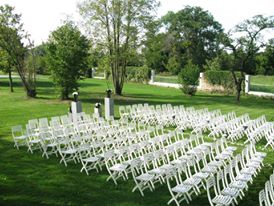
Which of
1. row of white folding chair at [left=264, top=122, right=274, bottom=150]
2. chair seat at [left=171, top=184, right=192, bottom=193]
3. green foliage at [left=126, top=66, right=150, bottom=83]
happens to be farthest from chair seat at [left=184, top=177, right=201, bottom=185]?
green foliage at [left=126, top=66, right=150, bottom=83]

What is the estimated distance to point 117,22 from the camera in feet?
98.8

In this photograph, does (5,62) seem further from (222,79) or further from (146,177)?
(146,177)

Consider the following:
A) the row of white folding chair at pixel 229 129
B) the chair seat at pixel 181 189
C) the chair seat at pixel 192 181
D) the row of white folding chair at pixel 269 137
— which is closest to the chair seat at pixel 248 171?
the chair seat at pixel 192 181

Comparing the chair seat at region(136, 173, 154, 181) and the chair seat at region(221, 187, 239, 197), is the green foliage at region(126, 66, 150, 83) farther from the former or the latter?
the chair seat at region(221, 187, 239, 197)

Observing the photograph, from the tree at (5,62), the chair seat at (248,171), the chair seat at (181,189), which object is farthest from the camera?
the tree at (5,62)

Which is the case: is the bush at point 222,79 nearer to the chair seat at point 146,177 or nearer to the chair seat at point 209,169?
the chair seat at point 209,169

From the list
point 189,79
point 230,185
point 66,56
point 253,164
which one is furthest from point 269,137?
point 189,79

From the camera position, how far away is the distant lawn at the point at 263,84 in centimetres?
3087

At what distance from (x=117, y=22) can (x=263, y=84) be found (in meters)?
14.1

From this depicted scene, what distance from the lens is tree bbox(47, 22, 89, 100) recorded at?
1009 inches

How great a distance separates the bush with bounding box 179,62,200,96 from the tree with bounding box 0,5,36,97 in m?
13.3

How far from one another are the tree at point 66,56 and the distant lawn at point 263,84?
15.8m

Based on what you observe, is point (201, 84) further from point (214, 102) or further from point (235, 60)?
point (214, 102)

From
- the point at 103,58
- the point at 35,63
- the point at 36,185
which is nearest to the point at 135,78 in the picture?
the point at 103,58
